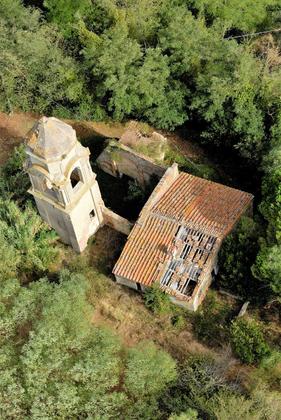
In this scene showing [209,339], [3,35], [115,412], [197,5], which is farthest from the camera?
[197,5]

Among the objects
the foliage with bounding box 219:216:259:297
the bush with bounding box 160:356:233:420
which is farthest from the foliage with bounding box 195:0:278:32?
the bush with bounding box 160:356:233:420

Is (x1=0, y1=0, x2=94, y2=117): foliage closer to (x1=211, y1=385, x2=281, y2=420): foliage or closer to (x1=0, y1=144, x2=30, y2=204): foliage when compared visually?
(x1=0, y1=144, x2=30, y2=204): foliage

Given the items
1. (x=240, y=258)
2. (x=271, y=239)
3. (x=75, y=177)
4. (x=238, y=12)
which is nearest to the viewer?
(x=271, y=239)

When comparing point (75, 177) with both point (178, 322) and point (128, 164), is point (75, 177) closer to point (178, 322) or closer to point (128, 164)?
point (128, 164)

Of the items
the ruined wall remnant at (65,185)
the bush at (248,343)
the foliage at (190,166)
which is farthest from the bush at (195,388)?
the foliage at (190,166)

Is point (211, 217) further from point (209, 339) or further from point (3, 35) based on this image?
point (3, 35)

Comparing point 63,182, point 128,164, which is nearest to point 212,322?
point 63,182

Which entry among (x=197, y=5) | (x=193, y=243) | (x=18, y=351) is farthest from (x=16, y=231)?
(x=197, y=5)
